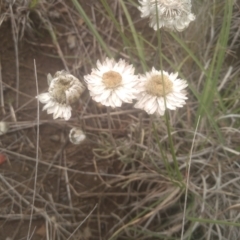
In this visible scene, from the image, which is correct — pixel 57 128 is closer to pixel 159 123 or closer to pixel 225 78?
pixel 159 123

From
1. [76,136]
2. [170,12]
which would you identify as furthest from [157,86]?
[76,136]

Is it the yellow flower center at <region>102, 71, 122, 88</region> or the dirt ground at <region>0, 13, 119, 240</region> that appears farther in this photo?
the dirt ground at <region>0, 13, 119, 240</region>

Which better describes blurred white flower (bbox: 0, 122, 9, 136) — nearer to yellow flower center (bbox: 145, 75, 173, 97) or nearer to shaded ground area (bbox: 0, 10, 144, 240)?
shaded ground area (bbox: 0, 10, 144, 240)

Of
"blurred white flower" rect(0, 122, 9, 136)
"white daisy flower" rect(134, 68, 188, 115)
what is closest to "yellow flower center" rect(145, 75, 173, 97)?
"white daisy flower" rect(134, 68, 188, 115)

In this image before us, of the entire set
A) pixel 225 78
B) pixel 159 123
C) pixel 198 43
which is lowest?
pixel 159 123

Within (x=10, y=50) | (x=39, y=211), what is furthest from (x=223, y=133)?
(x=10, y=50)

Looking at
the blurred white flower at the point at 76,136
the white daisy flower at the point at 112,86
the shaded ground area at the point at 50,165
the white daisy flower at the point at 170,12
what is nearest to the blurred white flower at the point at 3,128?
the shaded ground area at the point at 50,165

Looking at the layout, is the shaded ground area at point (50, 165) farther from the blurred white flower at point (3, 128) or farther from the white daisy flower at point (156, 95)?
the white daisy flower at point (156, 95)

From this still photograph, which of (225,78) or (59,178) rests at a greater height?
(225,78)
